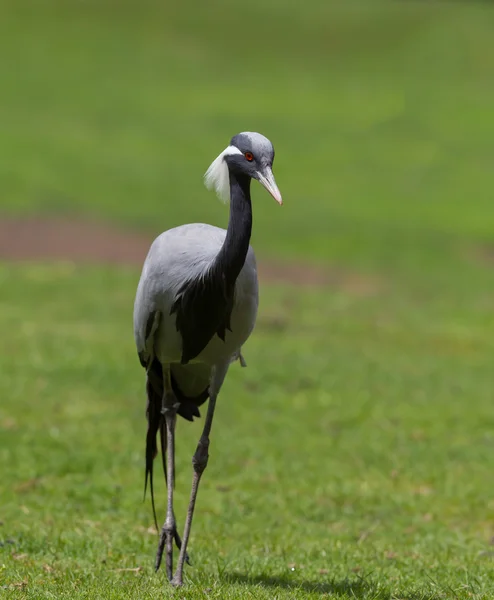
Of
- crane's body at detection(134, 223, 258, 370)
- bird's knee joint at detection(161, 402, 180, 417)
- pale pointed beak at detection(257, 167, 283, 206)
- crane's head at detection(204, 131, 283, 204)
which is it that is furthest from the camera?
bird's knee joint at detection(161, 402, 180, 417)

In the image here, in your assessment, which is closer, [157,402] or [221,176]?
[221,176]

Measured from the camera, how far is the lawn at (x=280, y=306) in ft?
24.4

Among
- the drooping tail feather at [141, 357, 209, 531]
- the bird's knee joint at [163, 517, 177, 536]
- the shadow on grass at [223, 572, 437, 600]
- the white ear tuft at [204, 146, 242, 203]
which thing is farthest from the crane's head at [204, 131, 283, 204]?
the shadow on grass at [223, 572, 437, 600]

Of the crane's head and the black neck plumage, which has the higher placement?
the crane's head

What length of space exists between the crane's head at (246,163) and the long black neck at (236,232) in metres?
0.07

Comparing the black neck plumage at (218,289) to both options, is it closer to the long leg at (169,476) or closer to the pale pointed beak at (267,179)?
the pale pointed beak at (267,179)

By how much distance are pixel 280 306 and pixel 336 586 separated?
1229cm

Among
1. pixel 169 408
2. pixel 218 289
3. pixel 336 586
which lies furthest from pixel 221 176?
pixel 336 586

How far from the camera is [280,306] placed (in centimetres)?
1817

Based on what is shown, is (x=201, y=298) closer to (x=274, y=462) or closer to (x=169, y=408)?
(x=169, y=408)

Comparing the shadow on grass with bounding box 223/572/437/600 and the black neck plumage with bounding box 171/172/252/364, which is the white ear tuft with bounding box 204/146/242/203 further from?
the shadow on grass with bounding box 223/572/437/600

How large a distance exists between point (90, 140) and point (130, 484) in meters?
22.9

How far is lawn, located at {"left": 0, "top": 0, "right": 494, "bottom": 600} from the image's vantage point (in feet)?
24.4

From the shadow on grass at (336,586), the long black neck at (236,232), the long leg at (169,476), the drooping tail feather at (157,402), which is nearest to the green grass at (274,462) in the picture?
the shadow on grass at (336,586)
